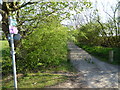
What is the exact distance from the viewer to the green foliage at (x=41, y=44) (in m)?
4.21

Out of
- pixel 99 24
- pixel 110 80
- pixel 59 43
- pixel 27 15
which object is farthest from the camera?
pixel 99 24

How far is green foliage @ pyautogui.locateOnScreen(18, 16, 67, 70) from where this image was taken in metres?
4.21

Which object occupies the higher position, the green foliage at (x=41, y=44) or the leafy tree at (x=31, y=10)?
the leafy tree at (x=31, y=10)

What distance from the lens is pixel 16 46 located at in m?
4.46

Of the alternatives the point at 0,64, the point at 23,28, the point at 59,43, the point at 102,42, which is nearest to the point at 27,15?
the point at 23,28

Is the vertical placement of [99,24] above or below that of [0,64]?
above

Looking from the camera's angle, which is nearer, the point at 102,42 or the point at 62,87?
the point at 62,87

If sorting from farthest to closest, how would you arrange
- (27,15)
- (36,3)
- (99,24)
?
(99,24), (27,15), (36,3)

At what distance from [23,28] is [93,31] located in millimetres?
10696

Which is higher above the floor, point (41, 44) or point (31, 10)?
point (31, 10)

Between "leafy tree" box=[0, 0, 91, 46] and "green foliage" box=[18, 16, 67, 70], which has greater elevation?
"leafy tree" box=[0, 0, 91, 46]

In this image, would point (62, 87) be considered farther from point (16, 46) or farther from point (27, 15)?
point (27, 15)

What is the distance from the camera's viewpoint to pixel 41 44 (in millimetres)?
4398

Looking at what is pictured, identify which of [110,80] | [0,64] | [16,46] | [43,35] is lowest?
[110,80]
